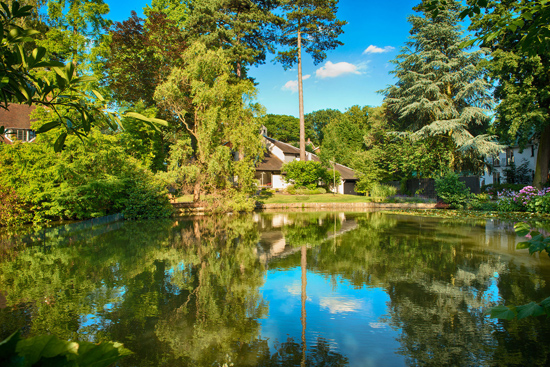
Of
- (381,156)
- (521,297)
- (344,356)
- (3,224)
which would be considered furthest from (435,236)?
(381,156)

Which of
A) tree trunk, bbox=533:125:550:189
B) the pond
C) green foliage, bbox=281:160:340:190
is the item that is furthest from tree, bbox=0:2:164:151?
green foliage, bbox=281:160:340:190

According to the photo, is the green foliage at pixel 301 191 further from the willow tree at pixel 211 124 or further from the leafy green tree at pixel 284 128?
the leafy green tree at pixel 284 128

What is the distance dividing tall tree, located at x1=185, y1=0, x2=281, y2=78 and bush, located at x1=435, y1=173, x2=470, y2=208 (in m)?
19.6

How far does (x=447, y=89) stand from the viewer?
29.4m

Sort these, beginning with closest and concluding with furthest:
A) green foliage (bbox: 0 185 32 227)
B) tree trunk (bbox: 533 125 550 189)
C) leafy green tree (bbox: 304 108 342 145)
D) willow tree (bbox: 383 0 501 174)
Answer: green foliage (bbox: 0 185 32 227), tree trunk (bbox: 533 125 550 189), willow tree (bbox: 383 0 501 174), leafy green tree (bbox: 304 108 342 145)

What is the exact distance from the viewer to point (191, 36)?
30031mm

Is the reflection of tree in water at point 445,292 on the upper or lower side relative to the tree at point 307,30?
lower

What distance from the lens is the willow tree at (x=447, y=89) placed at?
26672mm

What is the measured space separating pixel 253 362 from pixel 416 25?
109ft

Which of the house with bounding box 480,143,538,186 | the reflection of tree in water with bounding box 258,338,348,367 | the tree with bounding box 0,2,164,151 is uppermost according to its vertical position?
the house with bounding box 480,143,538,186

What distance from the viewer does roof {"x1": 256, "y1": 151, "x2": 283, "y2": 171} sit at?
43.7 m

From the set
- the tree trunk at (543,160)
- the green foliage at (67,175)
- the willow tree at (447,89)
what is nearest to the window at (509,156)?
the willow tree at (447,89)

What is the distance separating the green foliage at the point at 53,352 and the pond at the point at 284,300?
3647 mm

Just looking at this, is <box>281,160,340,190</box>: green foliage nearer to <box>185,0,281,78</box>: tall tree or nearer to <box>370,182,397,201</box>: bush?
<box>370,182,397,201</box>: bush
